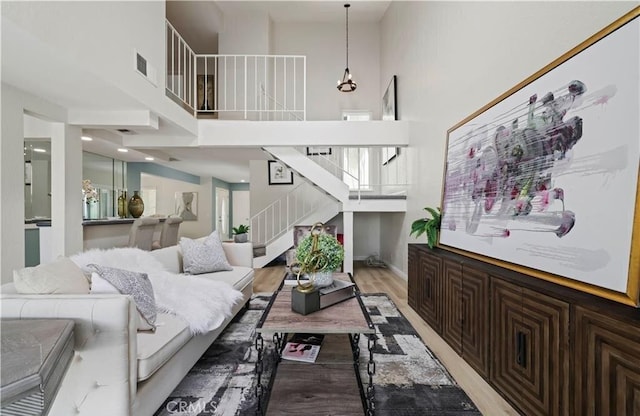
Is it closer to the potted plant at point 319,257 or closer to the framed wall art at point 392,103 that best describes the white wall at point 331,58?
the framed wall art at point 392,103

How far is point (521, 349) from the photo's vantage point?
1605 mm

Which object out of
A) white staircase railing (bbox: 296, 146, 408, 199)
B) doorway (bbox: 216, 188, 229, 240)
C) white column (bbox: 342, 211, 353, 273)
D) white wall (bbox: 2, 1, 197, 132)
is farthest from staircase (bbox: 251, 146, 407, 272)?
doorway (bbox: 216, 188, 229, 240)

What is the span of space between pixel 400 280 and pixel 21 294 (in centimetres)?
444

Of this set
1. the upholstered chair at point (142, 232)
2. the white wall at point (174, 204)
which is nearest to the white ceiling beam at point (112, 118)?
the upholstered chair at point (142, 232)

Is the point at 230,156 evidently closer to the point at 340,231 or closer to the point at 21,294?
the point at 340,231

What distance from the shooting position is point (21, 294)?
143 centimetres

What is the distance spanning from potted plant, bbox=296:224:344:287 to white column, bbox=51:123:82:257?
3048 millimetres

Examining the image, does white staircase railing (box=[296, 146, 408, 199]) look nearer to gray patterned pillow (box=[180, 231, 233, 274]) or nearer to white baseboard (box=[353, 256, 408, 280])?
white baseboard (box=[353, 256, 408, 280])

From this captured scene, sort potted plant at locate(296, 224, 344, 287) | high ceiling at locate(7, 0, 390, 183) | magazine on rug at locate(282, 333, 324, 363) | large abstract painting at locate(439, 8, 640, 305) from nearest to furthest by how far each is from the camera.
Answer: large abstract painting at locate(439, 8, 640, 305)
magazine on rug at locate(282, 333, 324, 363)
potted plant at locate(296, 224, 344, 287)
high ceiling at locate(7, 0, 390, 183)

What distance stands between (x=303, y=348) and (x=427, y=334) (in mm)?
1310

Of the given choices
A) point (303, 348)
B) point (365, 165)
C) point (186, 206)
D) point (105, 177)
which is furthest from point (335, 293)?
point (186, 206)

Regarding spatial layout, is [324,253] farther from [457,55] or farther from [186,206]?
[186,206]

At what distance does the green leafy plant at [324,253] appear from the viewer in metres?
2.04

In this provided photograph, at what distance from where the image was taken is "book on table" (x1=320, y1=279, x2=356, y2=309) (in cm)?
193
